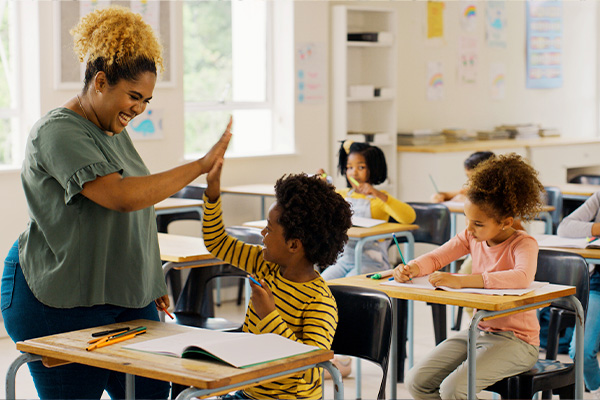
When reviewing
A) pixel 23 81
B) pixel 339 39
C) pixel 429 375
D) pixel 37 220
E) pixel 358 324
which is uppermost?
pixel 339 39

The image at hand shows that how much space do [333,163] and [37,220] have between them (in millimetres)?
4604

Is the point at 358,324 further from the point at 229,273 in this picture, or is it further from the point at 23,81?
the point at 23,81

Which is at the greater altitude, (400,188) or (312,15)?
(312,15)

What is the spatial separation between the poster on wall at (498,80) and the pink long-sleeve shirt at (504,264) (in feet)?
17.2

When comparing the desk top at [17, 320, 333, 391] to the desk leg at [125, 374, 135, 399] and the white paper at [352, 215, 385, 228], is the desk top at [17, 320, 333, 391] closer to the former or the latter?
the desk leg at [125, 374, 135, 399]

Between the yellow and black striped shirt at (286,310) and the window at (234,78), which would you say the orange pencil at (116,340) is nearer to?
the yellow and black striped shirt at (286,310)

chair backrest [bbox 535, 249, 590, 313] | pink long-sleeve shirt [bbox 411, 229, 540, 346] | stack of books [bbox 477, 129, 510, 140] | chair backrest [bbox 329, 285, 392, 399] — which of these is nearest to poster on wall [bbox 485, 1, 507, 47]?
stack of books [bbox 477, 129, 510, 140]

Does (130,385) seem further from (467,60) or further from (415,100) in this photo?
(467,60)

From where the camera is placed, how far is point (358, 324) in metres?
2.19

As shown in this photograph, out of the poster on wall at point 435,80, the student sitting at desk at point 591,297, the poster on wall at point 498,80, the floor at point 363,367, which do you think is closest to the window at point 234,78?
the floor at point 363,367

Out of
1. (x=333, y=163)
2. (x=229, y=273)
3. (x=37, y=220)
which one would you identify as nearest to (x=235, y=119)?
(x=333, y=163)

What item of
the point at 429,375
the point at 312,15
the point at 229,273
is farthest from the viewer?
the point at 312,15

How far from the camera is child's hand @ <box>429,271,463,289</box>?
2445mm

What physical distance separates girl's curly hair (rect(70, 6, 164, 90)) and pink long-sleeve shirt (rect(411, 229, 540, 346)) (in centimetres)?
117
